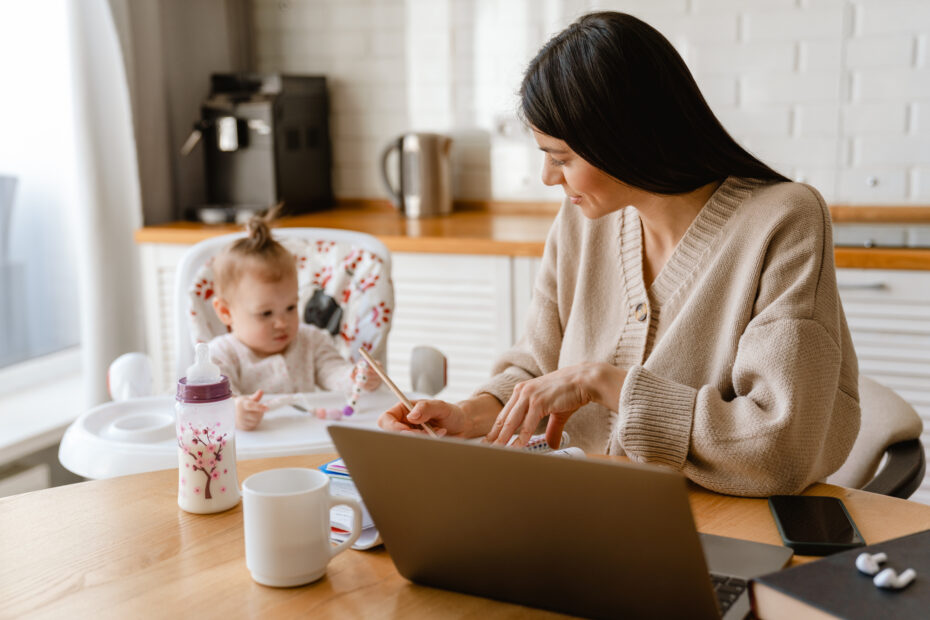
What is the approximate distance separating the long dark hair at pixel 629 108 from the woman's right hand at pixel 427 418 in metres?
0.41

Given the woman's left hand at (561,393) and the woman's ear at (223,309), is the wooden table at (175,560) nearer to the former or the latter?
the woman's left hand at (561,393)

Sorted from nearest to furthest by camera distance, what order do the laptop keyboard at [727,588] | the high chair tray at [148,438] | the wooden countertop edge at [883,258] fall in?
the laptop keyboard at [727,588]
the high chair tray at [148,438]
the wooden countertop edge at [883,258]

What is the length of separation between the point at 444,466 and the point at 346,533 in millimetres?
288

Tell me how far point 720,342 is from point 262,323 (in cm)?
101

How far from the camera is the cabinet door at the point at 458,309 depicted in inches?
105

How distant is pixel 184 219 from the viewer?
10.6 ft

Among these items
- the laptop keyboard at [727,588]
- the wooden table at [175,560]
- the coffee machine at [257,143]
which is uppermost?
the coffee machine at [257,143]

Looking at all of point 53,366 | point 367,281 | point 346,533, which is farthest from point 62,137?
point 346,533

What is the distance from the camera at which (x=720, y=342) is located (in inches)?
53.4

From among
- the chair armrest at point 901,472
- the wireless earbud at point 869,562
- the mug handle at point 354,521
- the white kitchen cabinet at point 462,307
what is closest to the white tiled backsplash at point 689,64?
the white kitchen cabinet at point 462,307

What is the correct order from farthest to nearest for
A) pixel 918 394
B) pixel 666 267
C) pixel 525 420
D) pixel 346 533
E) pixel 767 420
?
pixel 918 394 < pixel 666 267 < pixel 525 420 < pixel 767 420 < pixel 346 533

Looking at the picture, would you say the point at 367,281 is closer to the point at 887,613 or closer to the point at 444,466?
the point at 444,466

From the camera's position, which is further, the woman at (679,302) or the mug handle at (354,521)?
the woman at (679,302)

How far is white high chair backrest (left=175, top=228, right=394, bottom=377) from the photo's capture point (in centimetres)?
207
